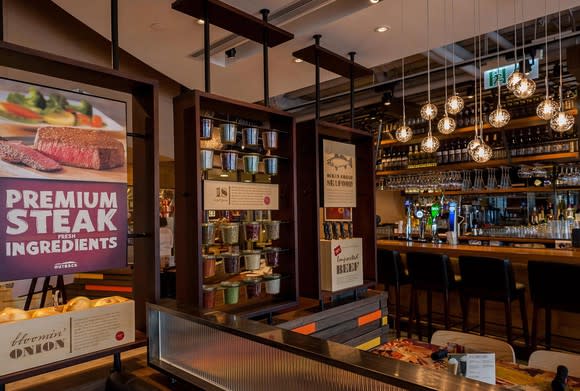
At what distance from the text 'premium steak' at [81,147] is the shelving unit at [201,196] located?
378 millimetres

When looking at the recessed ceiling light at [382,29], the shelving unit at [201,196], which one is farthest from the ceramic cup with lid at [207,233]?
the recessed ceiling light at [382,29]

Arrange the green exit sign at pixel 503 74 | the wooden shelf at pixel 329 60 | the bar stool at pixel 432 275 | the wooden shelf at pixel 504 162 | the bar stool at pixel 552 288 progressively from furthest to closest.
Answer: the wooden shelf at pixel 504 162 → the green exit sign at pixel 503 74 → the bar stool at pixel 432 275 → the bar stool at pixel 552 288 → the wooden shelf at pixel 329 60

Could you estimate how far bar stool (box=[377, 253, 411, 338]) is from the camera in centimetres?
469

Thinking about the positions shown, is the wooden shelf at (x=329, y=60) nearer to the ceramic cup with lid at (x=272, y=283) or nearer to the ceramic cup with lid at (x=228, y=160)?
the ceramic cup with lid at (x=228, y=160)

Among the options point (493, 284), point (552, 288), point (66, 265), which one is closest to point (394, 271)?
point (493, 284)

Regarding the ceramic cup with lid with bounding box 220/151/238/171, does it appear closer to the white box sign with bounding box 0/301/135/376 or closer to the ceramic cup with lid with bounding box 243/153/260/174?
the ceramic cup with lid with bounding box 243/153/260/174

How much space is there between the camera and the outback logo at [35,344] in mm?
1619

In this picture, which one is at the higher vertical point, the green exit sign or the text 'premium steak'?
the green exit sign

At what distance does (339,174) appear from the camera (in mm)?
3164

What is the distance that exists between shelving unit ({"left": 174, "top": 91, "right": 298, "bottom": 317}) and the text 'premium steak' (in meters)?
0.38

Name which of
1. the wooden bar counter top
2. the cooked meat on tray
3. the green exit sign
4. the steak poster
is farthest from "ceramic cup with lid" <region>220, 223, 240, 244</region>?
the green exit sign

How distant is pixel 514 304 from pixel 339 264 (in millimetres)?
2492

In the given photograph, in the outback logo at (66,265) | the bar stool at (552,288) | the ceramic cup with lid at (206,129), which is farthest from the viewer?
the bar stool at (552,288)

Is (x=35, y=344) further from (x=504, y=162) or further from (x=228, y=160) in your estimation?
(x=504, y=162)
